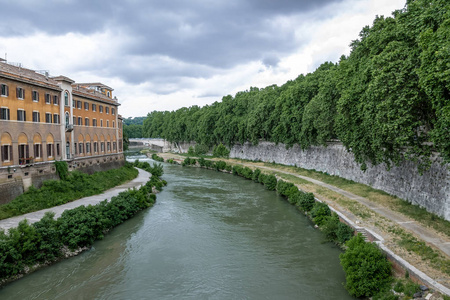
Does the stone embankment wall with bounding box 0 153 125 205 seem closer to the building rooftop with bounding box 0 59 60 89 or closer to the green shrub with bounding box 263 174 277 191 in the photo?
the building rooftop with bounding box 0 59 60 89

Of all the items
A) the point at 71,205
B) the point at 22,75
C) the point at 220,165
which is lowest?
the point at 71,205

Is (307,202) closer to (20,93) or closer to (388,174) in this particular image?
(388,174)

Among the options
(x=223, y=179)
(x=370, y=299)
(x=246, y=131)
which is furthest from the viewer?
(x=246, y=131)

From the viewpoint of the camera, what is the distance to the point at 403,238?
52.2 feet

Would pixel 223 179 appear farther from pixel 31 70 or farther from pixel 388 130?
pixel 388 130

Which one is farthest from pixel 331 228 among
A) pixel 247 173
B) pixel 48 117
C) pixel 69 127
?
pixel 247 173

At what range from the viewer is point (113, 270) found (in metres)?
16.7

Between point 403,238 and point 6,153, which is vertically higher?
point 6,153

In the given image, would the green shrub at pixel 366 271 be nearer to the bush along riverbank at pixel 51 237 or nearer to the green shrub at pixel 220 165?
the bush along riverbank at pixel 51 237

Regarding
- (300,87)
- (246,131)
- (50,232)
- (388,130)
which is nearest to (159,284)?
(50,232)

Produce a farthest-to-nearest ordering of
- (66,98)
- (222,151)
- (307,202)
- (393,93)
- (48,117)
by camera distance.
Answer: (222,151) < (66,98) < (48,117) < (307,202) < (393,93)

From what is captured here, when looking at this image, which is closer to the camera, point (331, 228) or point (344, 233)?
point (344, 233)

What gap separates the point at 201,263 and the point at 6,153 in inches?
683

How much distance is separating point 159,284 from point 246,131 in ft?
155
